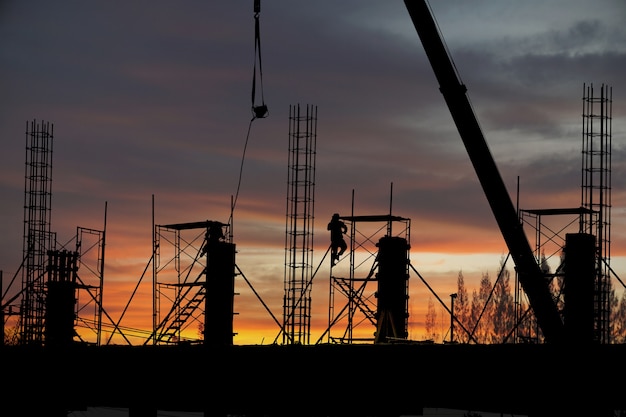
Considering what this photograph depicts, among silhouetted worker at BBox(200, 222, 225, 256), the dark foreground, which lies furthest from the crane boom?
silhouetted worker at BBox(200, 222, 225, 256)

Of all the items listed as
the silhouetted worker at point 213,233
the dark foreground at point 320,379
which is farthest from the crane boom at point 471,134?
the silhouetted worker at point 213,233

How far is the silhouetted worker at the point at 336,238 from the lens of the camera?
49281 mm

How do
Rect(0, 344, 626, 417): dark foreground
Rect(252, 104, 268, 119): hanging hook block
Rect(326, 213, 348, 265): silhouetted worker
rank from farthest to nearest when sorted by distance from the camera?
Rect(326, 213, 348, 265): silhouetted worker
Rect(252, 104, 268, 119): hanging hook block
Rect(0, 344, 626, 417): dark foreground

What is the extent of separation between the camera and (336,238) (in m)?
49.3

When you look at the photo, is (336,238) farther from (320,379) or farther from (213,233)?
(320,379)

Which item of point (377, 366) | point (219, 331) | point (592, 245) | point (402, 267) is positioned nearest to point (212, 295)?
point (219, 331)

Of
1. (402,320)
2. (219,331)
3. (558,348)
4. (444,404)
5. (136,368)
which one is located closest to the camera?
(558,348)

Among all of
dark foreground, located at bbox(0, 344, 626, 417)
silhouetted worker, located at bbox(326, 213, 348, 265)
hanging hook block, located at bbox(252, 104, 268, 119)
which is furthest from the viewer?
silhouetted worker, located at bbox(326, 213, 348, 265)

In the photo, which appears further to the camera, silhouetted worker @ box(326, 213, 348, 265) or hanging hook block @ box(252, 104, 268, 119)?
silhouetted worker @ box(326, 213, 348, 265)

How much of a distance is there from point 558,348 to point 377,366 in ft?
18.7

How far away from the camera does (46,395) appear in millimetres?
41000

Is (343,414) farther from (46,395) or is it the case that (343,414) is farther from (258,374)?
(46,395)

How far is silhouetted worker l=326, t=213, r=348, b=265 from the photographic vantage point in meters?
49.3

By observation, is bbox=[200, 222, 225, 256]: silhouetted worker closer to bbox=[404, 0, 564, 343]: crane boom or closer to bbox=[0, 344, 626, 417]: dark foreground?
bbox=[0, 344, 626, 417]: dark foreground
